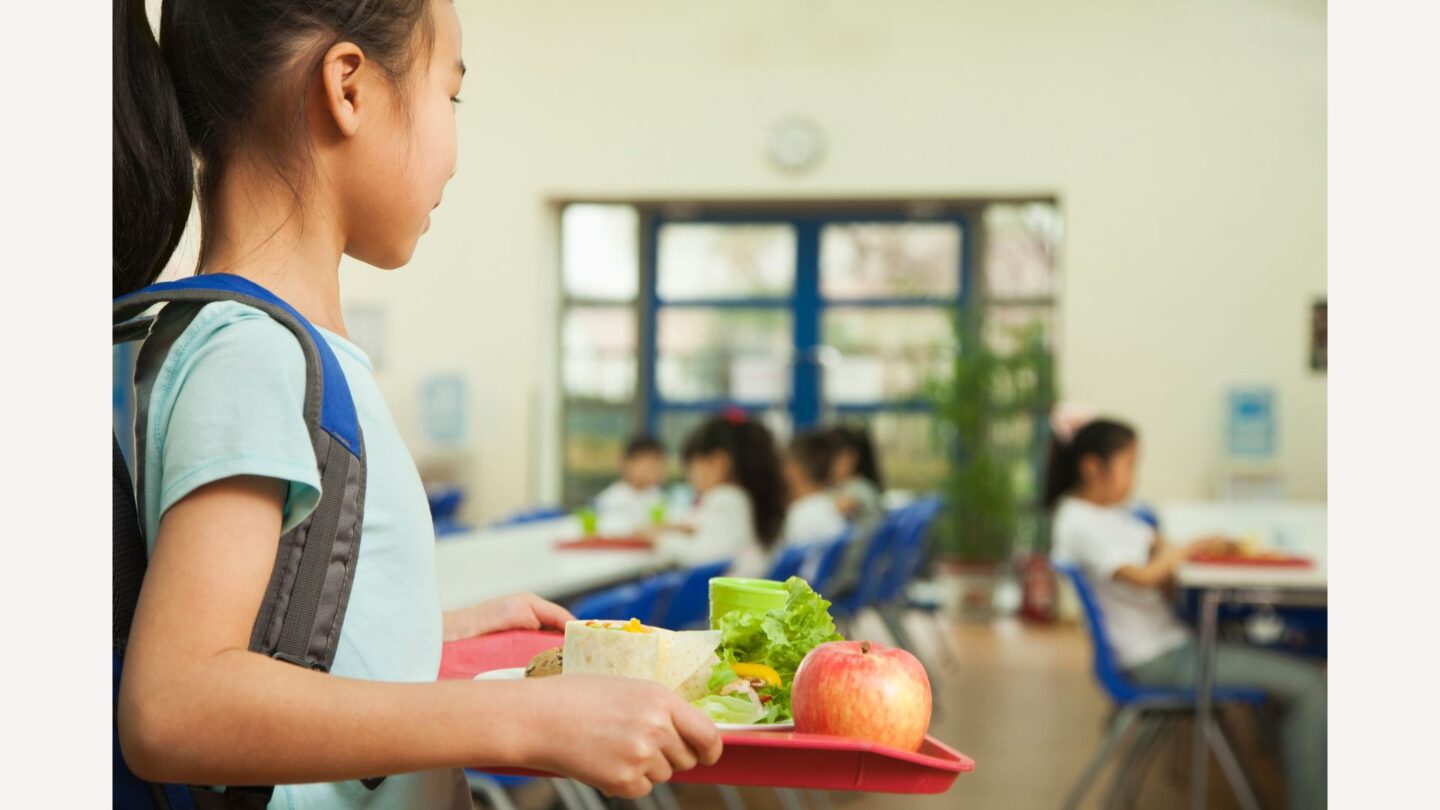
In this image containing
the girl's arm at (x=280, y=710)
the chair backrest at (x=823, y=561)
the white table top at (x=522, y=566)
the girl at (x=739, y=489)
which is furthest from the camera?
the girl at (x=739, y=489)

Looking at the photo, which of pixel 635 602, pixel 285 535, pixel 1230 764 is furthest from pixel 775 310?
pixel 285 535

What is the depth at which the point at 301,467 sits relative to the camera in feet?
2.44

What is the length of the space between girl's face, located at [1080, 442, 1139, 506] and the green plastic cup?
3192mm

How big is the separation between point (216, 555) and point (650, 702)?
23 centimetres

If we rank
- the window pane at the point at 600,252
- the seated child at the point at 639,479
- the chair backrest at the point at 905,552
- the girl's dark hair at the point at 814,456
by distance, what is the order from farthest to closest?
the window pane at the point at 600,252, the seated child at the point at 639,479, the girl's dark hair at the point at 814,456, the chair backrest at the point at 905,552

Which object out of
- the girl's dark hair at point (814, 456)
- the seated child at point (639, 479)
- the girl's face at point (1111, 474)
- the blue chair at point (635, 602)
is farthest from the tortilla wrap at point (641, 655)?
the seated child at point (639, 479)

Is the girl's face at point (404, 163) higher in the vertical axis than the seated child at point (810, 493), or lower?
higher

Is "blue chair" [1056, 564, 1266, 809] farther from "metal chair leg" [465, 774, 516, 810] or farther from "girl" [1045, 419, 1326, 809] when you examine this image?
"metal chair leg" [465, 774, 516, 810]

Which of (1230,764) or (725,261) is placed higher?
(725,261)

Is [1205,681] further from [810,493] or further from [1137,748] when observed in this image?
[810,493]

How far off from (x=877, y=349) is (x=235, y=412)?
9229mm

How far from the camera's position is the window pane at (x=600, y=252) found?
995 cm

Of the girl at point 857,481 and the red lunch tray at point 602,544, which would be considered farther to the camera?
the girl at point 857,481

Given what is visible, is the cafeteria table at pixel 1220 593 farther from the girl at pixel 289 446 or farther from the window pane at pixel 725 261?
the window pane at pixel 725 261
